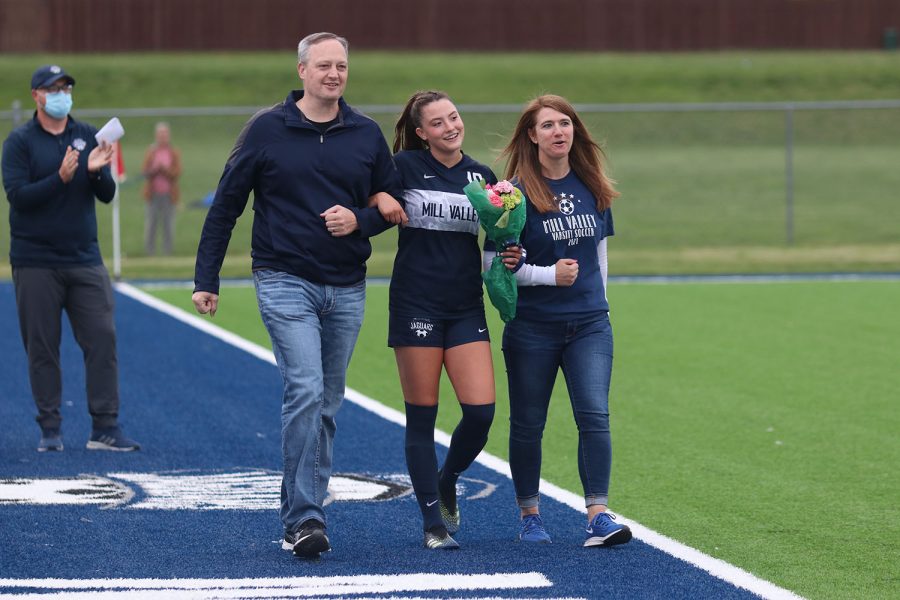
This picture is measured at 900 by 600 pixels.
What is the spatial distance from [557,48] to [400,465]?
4791cm

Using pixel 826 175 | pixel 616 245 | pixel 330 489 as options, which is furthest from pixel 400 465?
pixel 826 175

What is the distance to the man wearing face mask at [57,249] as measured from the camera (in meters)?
8.77

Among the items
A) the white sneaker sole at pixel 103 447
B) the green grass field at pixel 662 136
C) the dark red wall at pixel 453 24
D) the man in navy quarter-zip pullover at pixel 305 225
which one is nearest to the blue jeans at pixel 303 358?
the man in navy quarter-zip pullover at pixel 305 225

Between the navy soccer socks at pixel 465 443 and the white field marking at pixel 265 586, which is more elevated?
the navy soccer socks at pixel 465 443

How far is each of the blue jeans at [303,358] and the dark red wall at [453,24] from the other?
152 ft

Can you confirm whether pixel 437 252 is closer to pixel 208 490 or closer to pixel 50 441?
pixel 208 490

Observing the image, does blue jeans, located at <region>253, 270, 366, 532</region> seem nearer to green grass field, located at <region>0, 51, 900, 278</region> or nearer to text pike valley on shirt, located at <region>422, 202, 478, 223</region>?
text pike valley on shirt, located at <region>422, 202, 478, 223</region>

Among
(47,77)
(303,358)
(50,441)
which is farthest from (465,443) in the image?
(47,77)

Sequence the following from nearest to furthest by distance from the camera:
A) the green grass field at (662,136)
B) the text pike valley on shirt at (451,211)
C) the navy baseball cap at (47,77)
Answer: the text pike valley on shirt at (451,211)
the navy baseball cap at (47,77)
the green grass field at (662,136)

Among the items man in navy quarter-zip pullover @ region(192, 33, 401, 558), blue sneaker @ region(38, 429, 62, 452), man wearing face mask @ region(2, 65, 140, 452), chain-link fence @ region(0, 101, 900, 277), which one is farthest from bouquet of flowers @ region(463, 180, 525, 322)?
chain-link fence @ region(0, 101, 900, 277)

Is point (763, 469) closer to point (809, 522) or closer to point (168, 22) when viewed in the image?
point (809, 522)

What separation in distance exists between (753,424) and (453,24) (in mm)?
45911

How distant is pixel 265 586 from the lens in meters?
5.67

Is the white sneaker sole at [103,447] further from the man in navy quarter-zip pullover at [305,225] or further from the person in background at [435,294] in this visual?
the person in background at [435,294]
